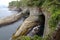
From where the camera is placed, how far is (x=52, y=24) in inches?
232

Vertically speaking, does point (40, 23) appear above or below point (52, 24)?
below

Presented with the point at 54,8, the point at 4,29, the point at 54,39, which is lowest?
the point at 4,29

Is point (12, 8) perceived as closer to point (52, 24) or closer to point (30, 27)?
point (30, 27)

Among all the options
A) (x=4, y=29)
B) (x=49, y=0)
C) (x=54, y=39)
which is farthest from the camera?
(x=4, y=29)

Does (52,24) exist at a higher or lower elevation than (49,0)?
lower

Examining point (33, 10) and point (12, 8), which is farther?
point (12, 8)

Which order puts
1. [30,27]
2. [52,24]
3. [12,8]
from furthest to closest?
[12,8], [30,27], [52,24]

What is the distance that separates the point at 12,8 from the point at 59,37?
11402 millimetres

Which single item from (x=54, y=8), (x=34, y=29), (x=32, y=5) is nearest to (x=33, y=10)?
(x=32, y=5)

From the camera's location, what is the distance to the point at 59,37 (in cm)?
534

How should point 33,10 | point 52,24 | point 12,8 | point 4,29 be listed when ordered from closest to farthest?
point 52,24, point 33,10, point 4,29, point 12,8

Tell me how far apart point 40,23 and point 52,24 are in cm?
404

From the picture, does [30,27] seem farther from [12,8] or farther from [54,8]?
[12,8]

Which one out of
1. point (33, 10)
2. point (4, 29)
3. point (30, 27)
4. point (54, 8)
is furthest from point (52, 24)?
point (4, 29)
